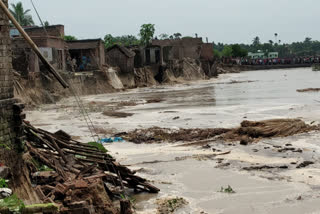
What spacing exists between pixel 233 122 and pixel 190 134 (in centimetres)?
361

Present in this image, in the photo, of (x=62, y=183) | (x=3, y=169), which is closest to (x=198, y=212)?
(x=62, y=183)

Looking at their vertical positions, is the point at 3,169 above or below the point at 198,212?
above

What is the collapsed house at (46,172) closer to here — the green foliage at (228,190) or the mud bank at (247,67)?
→ the green foliage at (228,190)

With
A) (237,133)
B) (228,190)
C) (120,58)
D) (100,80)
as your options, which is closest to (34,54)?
(100,80)

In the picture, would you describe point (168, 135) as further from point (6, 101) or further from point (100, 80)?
point (100, 80)

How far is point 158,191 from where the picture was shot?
10.3 m

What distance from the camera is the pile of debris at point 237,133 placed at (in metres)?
16.3

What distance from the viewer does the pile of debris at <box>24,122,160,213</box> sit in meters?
7.93

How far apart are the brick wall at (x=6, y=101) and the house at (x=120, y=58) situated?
4185 centimetres

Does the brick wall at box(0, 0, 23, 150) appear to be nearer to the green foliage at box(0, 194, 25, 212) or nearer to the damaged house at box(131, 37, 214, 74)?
the green foliage at box(0, 194, 25, 212)

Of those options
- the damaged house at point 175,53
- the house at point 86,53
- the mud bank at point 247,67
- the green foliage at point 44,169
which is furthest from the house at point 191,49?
the green foliage at point 44,169

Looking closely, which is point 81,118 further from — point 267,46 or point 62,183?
point 267,46

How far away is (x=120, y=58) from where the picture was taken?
2026 inches

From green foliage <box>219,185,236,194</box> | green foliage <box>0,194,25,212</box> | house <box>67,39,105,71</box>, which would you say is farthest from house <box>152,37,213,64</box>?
green foliage <box>0,194,25,212</box>
